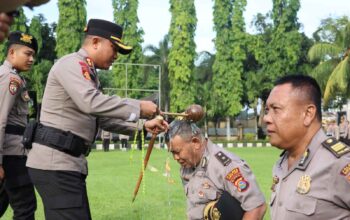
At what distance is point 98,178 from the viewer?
12.2m

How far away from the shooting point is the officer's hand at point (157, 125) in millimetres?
3998

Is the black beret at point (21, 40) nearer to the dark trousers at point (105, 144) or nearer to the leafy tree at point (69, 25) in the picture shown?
the dark trousers at point (105, 144)

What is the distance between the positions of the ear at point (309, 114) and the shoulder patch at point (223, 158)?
985mm

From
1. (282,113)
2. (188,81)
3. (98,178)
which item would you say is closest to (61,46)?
(188,81)

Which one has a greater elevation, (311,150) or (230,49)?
(230,49)

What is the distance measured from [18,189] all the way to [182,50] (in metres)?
38.7

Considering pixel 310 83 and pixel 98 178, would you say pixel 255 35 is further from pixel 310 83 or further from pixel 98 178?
pixel 310 83

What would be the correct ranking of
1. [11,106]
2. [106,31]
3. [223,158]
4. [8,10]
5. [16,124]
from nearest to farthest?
[8,10] → [223,158] → [106,31] → [11,106] → [16,124]

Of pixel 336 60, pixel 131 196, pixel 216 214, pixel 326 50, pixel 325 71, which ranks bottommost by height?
pixel 131 196

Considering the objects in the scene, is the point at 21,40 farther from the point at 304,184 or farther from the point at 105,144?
the point at 105,144

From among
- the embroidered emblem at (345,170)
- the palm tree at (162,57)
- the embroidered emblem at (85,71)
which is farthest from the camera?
the palm tree at (162,57)

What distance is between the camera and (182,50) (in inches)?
1709

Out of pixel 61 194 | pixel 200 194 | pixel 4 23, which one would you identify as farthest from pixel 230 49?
pixel 4 23

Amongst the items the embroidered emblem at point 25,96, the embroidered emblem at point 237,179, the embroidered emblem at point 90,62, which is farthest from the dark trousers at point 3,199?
the embroidered emblem at point 237,179
